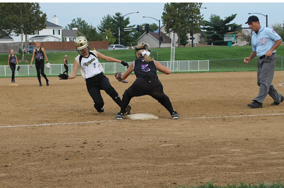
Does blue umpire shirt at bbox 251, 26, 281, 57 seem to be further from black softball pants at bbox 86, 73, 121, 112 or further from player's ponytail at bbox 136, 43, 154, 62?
black softball pants at bbox 86, 73, 121, 112

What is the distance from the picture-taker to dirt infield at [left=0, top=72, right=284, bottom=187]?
3859mm

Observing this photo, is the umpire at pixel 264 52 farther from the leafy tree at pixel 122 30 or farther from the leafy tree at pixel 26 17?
the leafy tree at pixel 122 30

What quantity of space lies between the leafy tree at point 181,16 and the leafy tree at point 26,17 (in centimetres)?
2389

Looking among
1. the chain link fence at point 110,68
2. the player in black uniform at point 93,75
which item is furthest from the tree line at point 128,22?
the player in black uniform at point 93,75

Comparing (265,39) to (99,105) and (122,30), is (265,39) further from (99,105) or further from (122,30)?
(122,30)

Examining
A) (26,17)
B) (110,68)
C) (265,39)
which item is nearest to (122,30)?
(26,17)

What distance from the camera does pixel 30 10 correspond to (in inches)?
2036

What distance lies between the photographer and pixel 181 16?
67062 millimetres

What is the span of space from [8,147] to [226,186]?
3.43m

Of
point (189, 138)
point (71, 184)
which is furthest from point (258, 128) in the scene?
point (71, 184)

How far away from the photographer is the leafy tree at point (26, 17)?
167ft

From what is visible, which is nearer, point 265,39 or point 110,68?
point 265,39

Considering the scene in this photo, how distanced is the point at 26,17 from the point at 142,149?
50222mm

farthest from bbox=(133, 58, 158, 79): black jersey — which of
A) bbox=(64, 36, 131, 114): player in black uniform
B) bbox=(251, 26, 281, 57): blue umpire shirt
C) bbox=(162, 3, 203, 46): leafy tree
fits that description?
bbox=(162, 3, 203, 46): leafy tree
